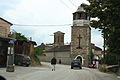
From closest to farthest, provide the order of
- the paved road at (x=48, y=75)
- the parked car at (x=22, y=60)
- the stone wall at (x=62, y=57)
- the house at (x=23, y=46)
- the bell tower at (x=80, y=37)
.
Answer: the paved road at (x=48, y=75) → the parked car at (x=22, y=60) → the house at (x=23, y=46) → the bell tower at (x=80, y=37) → the stone wall at (x=62, y=57)

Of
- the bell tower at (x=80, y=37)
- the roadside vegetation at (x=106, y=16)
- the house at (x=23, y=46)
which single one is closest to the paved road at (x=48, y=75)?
the roadside vegetation at (x=106, y=16)

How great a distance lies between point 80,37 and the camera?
297 ft

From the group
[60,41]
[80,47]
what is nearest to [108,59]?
[80,47]

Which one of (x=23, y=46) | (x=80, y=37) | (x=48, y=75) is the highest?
(x=80, y=37)

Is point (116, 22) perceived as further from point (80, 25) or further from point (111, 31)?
point (80, 25)

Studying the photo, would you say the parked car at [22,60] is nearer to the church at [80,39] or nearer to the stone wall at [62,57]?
the church at [80,39]

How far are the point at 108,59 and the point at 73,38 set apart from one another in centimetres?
3438

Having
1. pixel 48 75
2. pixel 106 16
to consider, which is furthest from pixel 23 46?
pixel 106 16

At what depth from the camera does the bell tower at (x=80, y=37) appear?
88.9 metres

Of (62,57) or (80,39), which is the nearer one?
(80,39)

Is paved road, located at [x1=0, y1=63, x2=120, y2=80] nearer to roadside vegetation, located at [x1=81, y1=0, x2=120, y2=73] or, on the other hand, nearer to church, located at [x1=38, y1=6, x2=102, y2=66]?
roadside vegetation, located at [x1=81, y1=0, x2=120, y2=73]

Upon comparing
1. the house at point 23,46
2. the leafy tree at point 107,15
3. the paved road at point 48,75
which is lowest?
the paved road at point 48,75

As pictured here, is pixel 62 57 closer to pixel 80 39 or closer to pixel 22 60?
pixel 80 39

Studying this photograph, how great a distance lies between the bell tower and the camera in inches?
3501
